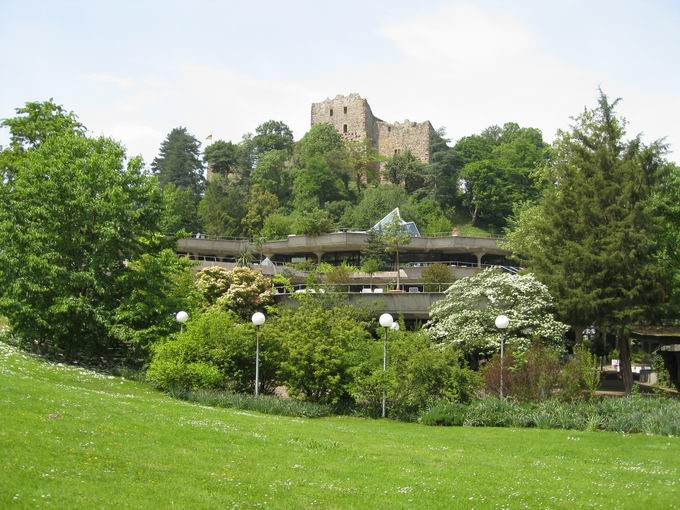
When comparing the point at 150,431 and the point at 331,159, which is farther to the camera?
the point at 331,159

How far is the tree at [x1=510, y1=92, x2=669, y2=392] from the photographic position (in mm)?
25297

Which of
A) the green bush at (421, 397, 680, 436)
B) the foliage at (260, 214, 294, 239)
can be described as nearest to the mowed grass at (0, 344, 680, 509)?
the green bush at (421, 397, 680, 436)

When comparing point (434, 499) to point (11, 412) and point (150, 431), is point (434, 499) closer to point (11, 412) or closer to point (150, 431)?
point (150, 431)

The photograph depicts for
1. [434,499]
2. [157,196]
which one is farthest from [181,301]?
[434,499]

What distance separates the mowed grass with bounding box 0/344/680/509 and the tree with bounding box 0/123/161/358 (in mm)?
8670

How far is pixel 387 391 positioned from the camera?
65.6 feet

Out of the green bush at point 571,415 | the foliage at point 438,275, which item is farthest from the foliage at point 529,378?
the foliage at point 438,275

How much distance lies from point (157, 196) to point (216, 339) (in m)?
7.47

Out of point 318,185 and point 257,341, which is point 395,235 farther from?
point 257,341

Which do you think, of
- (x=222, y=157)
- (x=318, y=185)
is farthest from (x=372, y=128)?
(x=318, y=185)

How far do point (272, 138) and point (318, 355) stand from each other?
81.6 meters

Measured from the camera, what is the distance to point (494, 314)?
1055 inches

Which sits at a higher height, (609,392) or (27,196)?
(27,196)

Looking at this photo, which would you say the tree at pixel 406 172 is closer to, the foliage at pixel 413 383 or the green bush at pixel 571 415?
the foliage at pixel 413 383
